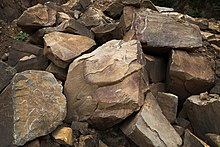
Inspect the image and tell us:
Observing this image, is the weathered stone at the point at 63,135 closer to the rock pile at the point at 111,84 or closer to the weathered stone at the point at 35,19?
the rock pile at the point at 111,84

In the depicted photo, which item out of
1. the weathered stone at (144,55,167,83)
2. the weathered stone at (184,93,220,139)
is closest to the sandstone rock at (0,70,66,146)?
the weathered stone at (144,55,167,83)

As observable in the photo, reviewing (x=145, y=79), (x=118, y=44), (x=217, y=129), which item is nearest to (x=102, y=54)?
(x=118, y=44)

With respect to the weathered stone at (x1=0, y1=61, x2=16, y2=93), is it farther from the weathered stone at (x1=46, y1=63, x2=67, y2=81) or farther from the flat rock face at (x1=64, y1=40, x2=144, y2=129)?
the flat rock face at (x1=64, y1=40, x2=144, y2=129)

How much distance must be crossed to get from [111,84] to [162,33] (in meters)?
1.51

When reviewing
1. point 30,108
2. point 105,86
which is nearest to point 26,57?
point 30,108

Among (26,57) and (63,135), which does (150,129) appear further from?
(26,57)

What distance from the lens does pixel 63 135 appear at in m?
4.05

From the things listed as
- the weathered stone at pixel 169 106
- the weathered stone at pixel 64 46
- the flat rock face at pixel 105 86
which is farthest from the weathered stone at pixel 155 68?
the weathered stone at pixel 64 46

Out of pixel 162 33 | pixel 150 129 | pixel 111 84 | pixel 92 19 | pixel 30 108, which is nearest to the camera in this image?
pixel 30 108

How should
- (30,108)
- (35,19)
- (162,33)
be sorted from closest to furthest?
(30,108) → (162,33) → (35,19)

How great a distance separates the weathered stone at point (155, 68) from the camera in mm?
5191

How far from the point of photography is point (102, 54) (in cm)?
481

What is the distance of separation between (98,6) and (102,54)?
289 cm

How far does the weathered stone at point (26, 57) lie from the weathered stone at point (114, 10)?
2.03m
